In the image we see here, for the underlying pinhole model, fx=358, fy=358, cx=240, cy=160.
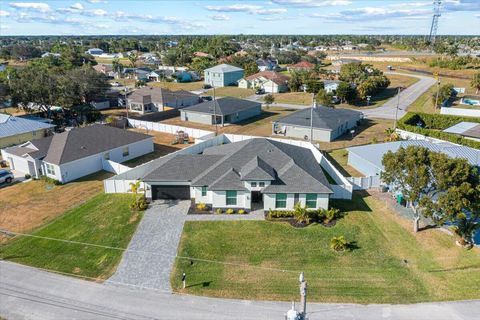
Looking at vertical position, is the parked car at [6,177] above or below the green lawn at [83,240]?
Answer: above

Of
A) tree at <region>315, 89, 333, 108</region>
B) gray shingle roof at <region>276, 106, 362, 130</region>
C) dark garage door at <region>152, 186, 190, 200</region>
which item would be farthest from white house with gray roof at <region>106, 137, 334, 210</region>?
tree at <region>315, 89, 333, 108</region>

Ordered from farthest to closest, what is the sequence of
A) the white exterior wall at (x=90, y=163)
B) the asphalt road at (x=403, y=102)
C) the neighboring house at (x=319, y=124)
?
the asphalt road at (x=403, y=102), the neighboring house at (x=319, y=124), the white exterior wall at (x=90, y=163)

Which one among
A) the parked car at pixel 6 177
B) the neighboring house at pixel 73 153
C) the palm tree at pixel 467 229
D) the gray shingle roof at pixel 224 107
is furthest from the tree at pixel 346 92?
the parked car at pixel 6 177

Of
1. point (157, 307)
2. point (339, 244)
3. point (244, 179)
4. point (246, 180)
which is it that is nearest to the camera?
point (157, 307)

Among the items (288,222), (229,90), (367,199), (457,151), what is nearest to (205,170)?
(288,222)

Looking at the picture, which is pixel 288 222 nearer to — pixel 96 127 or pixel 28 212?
pixel 28 212

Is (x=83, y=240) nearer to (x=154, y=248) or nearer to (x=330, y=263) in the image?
(x=154, y=248)

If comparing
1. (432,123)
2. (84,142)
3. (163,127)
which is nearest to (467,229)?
(84,142)

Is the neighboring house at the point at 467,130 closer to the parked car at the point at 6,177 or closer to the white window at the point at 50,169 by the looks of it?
the white window at the point at 50,169
